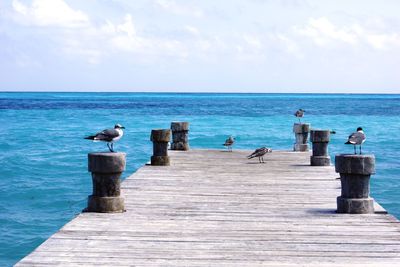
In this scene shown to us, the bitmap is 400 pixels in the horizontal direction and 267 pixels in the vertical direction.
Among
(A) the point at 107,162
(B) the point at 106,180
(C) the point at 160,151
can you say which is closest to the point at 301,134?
(C) the point at 160,151

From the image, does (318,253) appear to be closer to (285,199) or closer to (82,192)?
(285,199)

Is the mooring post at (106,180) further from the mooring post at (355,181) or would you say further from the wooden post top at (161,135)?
the wooden post top at (161,135)

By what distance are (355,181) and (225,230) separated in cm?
218

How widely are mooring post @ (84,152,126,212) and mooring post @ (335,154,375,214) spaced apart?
9.60 feet

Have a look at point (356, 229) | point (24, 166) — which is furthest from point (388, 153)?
point (356, 229)

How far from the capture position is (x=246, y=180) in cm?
1338

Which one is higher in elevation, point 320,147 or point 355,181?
point 355,181

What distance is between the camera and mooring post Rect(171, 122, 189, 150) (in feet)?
62.3

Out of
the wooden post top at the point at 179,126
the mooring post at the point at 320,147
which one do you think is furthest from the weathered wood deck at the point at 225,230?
the wooden post top at the point at 179,126

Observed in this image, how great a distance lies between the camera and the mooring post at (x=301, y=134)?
64.2ft

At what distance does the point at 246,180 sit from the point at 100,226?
204 inches

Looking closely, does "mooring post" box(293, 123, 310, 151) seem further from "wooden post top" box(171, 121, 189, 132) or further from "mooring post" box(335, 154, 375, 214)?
"mooring post" box(335, 154, 375, 214)

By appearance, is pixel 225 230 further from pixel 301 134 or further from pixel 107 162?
pixel 301 134

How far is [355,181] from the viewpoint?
9.68 meters
